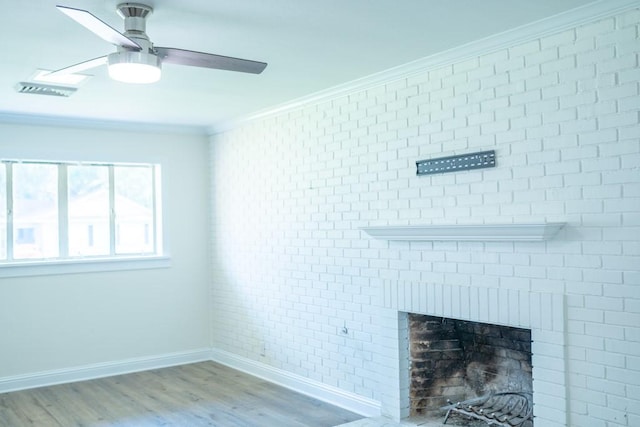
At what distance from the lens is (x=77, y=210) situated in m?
5.93

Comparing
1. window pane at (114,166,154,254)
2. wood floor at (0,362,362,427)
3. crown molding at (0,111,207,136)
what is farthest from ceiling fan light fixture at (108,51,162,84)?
window pane at (114,166,154,254)

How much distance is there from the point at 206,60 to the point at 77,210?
3.58 metres

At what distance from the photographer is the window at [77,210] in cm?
561

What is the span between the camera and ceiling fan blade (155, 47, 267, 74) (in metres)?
2.87

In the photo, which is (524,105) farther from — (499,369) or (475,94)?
(499,369)

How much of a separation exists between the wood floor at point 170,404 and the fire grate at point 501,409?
87cm

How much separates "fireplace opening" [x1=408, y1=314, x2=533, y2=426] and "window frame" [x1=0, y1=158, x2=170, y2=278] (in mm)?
3207

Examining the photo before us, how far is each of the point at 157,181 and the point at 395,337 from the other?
3399mm

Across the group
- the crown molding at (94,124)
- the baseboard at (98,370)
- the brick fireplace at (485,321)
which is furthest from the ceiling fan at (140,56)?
the baseboard at (98,370)

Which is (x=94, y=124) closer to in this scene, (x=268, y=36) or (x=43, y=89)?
(x=43, y=89)

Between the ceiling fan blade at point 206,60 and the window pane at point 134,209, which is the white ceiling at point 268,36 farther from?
the window pane at point 134,209

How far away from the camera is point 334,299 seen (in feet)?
15.8

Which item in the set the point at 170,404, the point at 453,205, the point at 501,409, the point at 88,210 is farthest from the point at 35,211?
the point at 501,409

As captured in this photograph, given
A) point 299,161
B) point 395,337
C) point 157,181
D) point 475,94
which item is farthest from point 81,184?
point 475,94
